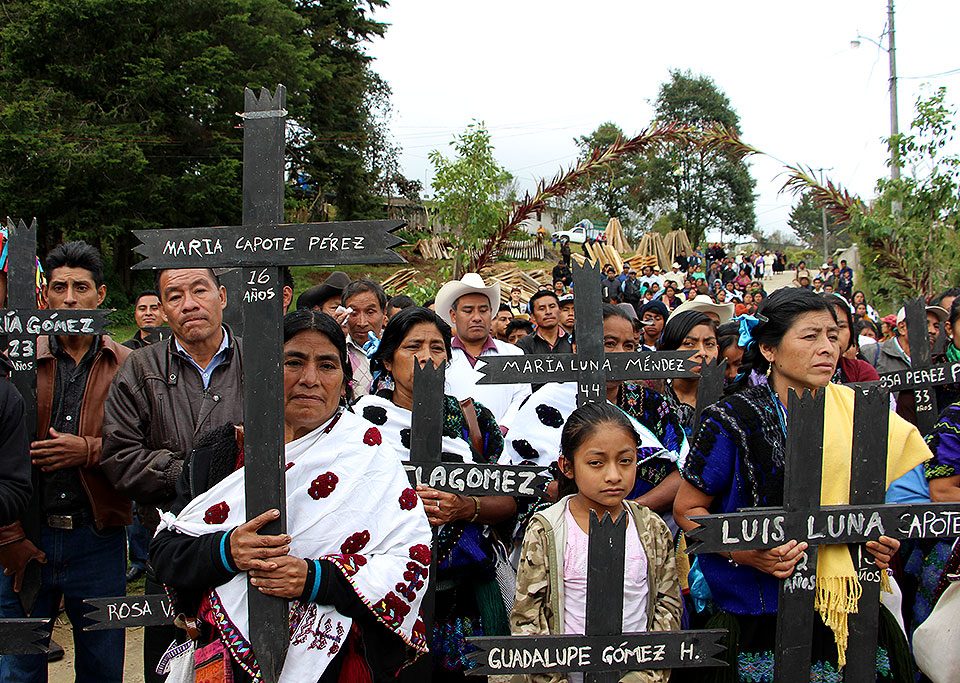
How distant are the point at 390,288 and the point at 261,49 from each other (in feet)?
33.4

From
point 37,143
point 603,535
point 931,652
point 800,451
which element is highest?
point 37,143

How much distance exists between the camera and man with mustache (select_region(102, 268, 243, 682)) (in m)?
3.48

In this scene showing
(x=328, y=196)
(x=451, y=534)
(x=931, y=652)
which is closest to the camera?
(x=931, y=652)

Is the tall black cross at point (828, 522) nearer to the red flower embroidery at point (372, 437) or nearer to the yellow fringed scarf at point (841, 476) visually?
the yellow fringed scarf at point (841, 476)

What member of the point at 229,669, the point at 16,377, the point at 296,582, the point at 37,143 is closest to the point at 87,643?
the point at 16,377

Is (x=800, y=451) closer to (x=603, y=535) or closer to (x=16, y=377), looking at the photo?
(x=603, y=535)

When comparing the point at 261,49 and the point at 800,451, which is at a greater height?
the point at 261,49

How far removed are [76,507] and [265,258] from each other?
2.08 meters

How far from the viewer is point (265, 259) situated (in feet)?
8.22

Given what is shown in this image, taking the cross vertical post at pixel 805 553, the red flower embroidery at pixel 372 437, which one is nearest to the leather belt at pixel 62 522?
the red flower embroidery at pixel 372 437

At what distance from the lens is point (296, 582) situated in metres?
2.44

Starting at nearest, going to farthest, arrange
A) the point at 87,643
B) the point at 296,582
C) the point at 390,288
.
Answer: the point at 296,582 → the point at 87,643 → the point at 390,288

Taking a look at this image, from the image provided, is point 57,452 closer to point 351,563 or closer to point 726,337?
point 351,563

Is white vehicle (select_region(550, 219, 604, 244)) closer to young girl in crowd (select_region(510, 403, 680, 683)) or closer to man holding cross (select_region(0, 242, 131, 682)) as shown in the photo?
man holding cross (select_region(0, 242, 131, 682))
